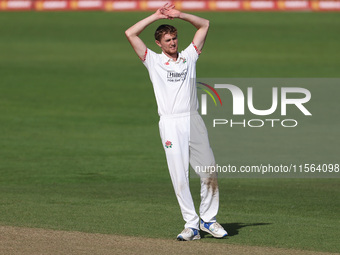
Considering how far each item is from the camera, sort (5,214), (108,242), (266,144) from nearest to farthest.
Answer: (108,242)
(5,214)
(266,144)

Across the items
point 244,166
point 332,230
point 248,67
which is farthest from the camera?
point 248,67

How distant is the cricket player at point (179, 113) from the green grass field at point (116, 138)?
721 mm

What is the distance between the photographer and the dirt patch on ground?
9891mm

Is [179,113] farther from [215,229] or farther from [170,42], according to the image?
[215,229]

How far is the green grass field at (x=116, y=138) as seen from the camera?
11820mm

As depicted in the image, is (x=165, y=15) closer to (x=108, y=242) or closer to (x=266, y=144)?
(x=108, y=242)

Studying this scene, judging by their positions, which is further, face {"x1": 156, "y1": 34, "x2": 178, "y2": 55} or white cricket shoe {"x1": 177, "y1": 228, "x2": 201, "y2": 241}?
white cricket shoe {"x1": 177, "y1": 228, "x2": 201, "y2": 241}

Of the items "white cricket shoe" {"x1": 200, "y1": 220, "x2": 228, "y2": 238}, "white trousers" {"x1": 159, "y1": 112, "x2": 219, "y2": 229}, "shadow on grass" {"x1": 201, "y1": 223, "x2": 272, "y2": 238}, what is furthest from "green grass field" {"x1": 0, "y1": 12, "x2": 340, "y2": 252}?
"white trousers" {"x1": 159, "y1": 112, "x2": 219, "y2": 229}

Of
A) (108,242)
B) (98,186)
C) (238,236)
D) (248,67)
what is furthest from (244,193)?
(248,67)

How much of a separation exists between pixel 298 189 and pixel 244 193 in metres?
1.01

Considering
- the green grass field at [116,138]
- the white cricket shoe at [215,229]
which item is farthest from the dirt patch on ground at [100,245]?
the green grass field at [116,138]

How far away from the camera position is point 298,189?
48.1ft

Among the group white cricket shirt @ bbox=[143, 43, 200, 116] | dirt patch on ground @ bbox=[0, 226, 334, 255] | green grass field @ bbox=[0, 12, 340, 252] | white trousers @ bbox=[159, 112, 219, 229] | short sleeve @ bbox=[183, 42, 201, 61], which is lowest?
green grass field @ bbox=[0, 12, 340, 252]

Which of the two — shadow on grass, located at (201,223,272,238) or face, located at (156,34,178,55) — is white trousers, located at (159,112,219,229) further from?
face, located at (156,34,178,55)
